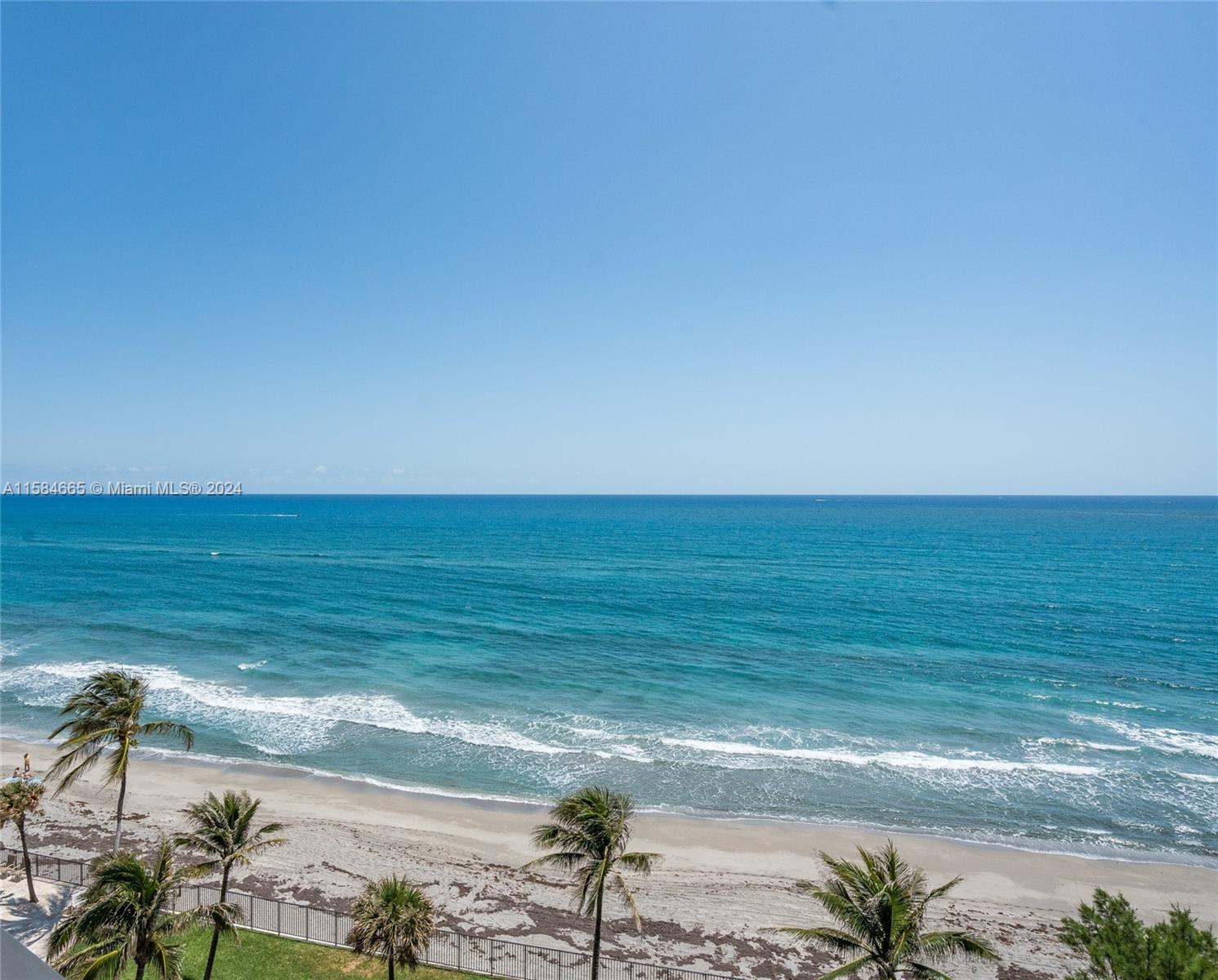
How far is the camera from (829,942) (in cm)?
1579

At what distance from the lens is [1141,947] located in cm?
1356

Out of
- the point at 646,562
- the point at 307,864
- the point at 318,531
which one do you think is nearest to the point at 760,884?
the point at 307,864

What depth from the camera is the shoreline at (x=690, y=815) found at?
28.6 metres

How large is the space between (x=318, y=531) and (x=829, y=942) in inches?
6619

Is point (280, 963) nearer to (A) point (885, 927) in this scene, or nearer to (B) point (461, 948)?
(B) point (461, 948)

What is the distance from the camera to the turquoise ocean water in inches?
1332

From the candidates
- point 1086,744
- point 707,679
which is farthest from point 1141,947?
point 707,679

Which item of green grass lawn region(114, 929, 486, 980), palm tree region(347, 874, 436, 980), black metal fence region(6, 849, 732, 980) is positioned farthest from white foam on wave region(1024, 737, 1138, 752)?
palm tree region(347, 874, 436, 980)

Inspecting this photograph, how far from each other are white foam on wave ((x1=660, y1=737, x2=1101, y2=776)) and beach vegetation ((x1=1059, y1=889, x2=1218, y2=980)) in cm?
2190

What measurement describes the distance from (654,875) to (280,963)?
45.9 feet

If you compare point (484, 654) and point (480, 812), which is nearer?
point (480, 812)

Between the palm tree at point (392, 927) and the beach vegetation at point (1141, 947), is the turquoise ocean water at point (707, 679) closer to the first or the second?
the palm tree at point (392, 927)

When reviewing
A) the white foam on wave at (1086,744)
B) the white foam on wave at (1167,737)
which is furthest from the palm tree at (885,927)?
the white foam on wave at (1167,737)

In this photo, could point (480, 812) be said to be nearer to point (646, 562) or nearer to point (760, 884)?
point (760, 884)
